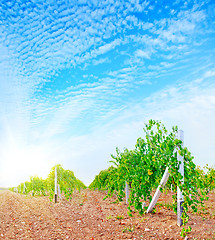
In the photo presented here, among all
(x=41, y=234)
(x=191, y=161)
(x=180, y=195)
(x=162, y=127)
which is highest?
(x=162, y=127)

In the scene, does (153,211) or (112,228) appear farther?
(153,211)

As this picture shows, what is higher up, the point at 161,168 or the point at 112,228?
the point at 161,168

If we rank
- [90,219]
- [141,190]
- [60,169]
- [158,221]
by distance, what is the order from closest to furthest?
[158,221], [141,190], [90,219], [60,169]

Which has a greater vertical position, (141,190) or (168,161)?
(168,161)

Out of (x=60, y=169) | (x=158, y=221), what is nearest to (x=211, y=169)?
(x=158, y=221)

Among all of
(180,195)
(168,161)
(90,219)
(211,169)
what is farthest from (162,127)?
(211,169)

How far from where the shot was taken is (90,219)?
24.9ft

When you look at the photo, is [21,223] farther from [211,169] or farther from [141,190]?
[211,169]

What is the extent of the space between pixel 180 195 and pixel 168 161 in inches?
31.1

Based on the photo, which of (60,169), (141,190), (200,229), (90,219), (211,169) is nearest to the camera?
(200,229)

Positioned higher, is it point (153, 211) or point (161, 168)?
point (161, 168)

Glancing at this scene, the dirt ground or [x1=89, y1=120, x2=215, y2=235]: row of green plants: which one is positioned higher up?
[x1=89, y1=120, x2=215, y2=235]: row of green plants

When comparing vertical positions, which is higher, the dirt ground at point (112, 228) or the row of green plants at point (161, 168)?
the row of green plants at point (161, 168)

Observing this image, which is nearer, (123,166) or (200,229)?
(200,229)
